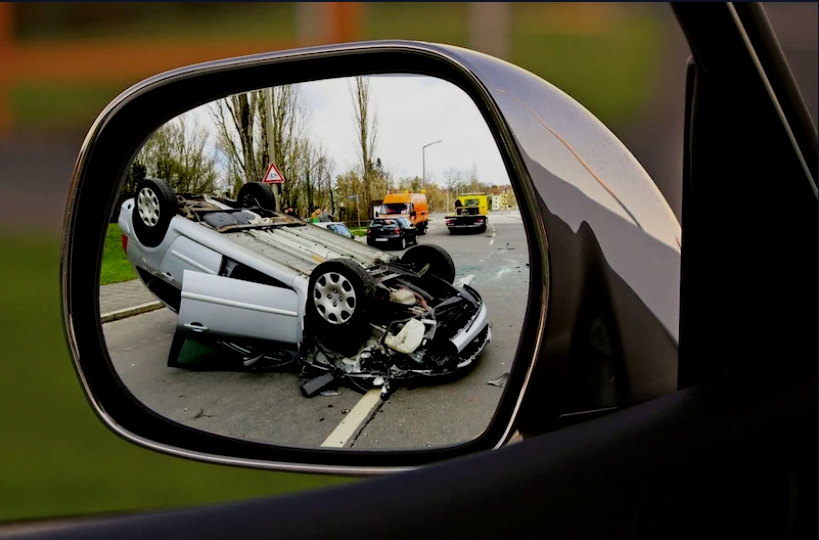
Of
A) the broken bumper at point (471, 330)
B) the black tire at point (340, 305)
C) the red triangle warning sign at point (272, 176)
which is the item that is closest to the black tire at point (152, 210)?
the red triangle warning sign at point (272, 176)

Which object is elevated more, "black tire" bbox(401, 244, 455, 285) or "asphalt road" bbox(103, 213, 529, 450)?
"black tire" bbox(401, 244, 455, 285)

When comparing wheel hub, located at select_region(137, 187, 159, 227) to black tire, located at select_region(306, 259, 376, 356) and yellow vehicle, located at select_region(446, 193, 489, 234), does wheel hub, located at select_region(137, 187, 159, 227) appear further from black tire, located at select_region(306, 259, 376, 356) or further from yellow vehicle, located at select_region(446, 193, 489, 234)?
yellow vehicle, located at select_region(446, 193, 489, 234)

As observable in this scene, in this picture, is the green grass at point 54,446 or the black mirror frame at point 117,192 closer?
the black mirror frame at point 117,192

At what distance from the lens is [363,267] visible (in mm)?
1686

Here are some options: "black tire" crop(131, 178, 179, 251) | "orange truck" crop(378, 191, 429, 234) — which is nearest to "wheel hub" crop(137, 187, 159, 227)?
"black tire" crop(131, 178, 179, 251)

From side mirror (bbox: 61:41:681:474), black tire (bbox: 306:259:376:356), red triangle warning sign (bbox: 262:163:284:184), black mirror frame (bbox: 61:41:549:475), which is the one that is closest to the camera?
side mirror (bbox: 61:41:681:474)

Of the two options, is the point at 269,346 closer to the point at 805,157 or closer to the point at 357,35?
the point at 357,35

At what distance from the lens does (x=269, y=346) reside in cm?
139

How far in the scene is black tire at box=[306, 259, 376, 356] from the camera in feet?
5.14

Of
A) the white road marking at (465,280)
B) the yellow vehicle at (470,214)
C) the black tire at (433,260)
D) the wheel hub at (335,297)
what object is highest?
the yellow vehicle at (470,214)

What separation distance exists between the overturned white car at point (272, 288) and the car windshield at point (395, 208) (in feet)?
0.40

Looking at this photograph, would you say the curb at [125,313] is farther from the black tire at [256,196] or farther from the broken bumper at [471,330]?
the broken bumper at [471,330]

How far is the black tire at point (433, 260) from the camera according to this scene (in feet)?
4.12

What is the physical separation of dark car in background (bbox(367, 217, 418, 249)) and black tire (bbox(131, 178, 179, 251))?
54cm
